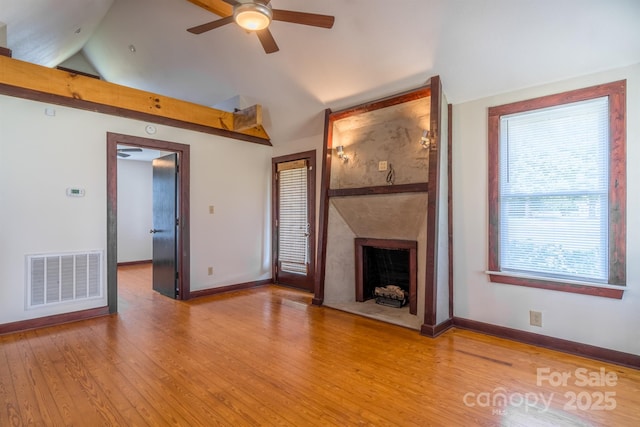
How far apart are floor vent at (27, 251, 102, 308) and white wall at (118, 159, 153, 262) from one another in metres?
4.45

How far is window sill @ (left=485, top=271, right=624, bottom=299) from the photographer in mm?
2709

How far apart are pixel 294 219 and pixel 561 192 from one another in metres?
3.58

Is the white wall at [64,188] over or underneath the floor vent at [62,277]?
over

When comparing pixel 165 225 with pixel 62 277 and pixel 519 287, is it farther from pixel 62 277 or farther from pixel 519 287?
pixel 519 287

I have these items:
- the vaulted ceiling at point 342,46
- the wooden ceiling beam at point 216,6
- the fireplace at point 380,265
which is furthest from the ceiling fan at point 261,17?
the fireplace at point 380,265

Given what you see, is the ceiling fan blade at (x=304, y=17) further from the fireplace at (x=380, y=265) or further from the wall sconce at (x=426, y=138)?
the fireplace at (x=380, y=265)

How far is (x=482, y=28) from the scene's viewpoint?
284 centimetres

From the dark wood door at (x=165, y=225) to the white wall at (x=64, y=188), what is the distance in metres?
0.26

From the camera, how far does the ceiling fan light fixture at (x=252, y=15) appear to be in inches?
94.2

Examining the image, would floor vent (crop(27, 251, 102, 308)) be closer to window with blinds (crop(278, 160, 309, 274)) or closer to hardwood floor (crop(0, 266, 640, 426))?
hardwood floor (crop(0, 266, 640, 426))

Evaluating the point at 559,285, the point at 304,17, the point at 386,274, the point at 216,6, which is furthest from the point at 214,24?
the point at 559,285

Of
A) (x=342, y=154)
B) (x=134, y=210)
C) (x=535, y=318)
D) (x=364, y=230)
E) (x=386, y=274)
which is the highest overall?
(x=342, y=154)

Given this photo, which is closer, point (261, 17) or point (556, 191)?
point (261, 17)

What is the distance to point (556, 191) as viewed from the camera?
3010 millimetres
